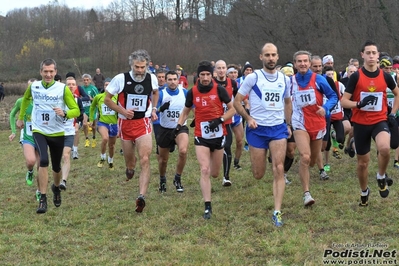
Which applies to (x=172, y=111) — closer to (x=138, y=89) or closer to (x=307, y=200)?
(x=138, y=89)

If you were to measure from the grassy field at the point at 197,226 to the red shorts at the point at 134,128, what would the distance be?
1119 millimetres

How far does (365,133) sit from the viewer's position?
20.4 feet

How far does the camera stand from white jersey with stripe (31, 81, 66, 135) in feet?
22.5

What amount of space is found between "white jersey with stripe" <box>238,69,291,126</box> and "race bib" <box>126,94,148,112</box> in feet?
5.24

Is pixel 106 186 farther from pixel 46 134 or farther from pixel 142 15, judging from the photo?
pixel 142 15

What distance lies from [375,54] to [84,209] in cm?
475

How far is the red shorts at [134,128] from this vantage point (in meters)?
6.95


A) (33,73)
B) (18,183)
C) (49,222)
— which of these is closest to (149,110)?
(49,222)

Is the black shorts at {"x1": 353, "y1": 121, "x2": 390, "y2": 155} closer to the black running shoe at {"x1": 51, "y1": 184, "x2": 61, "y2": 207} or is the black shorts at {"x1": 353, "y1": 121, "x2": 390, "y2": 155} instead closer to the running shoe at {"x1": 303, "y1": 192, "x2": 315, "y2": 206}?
the running shoe at {"x1": 303, "y1": 192, "x2": 315, "y2": 206}

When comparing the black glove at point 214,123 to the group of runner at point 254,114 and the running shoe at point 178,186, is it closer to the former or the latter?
the group of runner at point 254,114

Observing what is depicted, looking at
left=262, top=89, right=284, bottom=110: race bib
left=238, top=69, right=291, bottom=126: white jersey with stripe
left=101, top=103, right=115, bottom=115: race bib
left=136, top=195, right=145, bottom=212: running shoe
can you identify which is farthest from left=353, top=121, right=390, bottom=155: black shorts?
left=101, top=103, right=115, bottom=115: race bib

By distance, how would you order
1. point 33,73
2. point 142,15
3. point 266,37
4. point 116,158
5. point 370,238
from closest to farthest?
point 370,238 < point 116,158 < point 266,37 < point 33,73 < point 142,15

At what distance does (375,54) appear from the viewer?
6.12 meters

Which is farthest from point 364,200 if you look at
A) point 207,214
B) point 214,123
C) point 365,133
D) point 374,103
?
point 214,123
